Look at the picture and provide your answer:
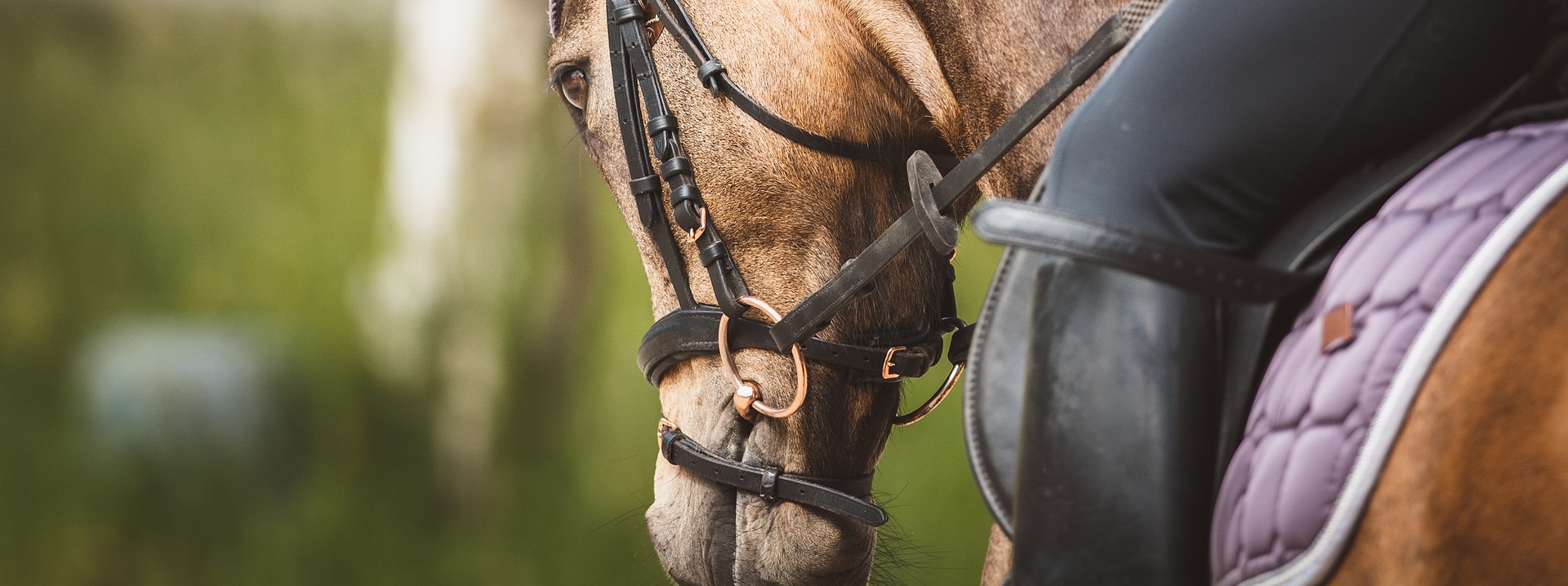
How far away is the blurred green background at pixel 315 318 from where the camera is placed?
5.49 feet

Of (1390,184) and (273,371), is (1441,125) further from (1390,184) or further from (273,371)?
(273,371)

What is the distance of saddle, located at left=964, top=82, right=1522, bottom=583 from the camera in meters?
0.49

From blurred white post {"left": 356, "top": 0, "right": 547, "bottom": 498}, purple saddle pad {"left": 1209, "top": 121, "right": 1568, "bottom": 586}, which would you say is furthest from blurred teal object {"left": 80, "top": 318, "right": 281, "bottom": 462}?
purple saddle pad {"left": 1209, "top": 121, "right": 1568, "bottom": 586}

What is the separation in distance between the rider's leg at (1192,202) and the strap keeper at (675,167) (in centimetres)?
51

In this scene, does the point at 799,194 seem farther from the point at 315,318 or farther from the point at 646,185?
the point at 315,318

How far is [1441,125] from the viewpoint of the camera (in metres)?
0.53

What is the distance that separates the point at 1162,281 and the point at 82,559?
192cm

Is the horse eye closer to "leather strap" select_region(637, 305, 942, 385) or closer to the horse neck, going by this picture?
"leather strap" select_region(637, 305, 942, 385)

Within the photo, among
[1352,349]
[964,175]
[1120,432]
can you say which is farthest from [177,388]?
[1352,349]

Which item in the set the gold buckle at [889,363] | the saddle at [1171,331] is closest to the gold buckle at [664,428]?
the gold buckle at [889,363]

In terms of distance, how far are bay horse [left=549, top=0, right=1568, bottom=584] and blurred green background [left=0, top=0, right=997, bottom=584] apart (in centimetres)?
55

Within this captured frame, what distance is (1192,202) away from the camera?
521 millimetres

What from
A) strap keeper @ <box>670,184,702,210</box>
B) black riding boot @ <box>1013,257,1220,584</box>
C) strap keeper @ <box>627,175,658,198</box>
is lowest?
black riding boot @ <box>1013,257,1220,584</box>

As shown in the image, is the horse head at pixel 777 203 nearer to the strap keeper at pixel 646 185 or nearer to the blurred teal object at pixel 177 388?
the strap keeper at pixel 646 185
